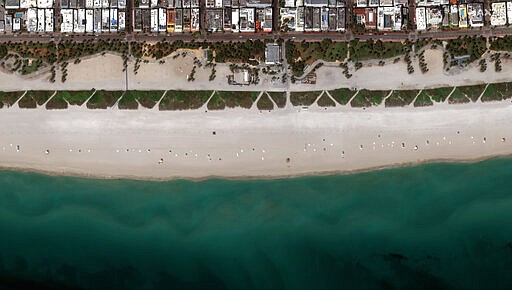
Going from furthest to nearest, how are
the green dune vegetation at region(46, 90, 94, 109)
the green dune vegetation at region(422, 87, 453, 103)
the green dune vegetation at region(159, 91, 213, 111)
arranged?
the green dune vegetation at region(46, 90, 94, 109) < the green dune vegetation at region(159, 91, 213, 111) < the green dune vegetation at region(422, 87, 453, 103)

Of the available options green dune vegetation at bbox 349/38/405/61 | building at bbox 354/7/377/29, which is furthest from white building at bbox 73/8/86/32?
building at bbox 354/7/377/29

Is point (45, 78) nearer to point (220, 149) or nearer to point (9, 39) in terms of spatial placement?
point (9, 39)

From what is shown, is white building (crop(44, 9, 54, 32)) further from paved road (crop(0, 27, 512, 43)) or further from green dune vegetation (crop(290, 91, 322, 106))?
green dune vegetation (crop(290, 91, 322, 106))

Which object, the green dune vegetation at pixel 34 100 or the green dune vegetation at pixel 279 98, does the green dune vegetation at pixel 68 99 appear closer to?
the green dune vegetation at pixel 34 100

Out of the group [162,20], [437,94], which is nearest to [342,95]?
[437,94]

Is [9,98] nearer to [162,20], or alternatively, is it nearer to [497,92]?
[162,20]

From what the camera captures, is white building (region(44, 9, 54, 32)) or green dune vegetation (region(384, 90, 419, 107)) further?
white building (region(44, 9, 54, 32))

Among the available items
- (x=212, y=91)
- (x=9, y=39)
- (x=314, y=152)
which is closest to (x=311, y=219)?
(x=314, y=152)
